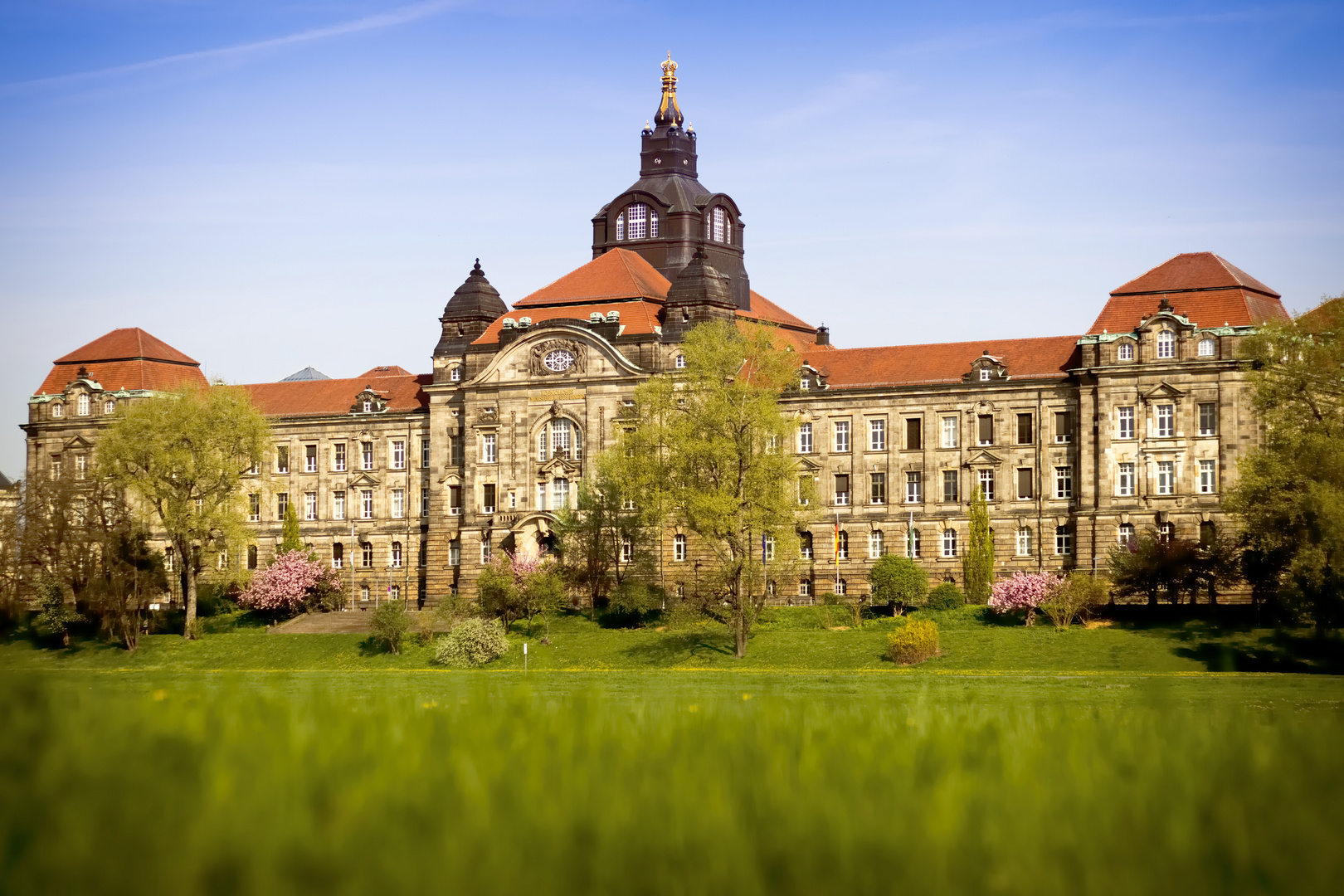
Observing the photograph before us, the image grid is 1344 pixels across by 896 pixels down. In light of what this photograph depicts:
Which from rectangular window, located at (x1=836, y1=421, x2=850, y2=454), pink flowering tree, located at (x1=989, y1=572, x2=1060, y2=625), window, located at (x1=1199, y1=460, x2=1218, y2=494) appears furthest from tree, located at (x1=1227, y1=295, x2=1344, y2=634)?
rectangular window, located at (x1=836, y1=421, x2=850, y2=454)

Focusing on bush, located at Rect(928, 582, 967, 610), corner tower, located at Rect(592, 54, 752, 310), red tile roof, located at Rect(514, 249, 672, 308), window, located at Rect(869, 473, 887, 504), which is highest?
corner tower, located at Rect(592, 54, 752, 310)

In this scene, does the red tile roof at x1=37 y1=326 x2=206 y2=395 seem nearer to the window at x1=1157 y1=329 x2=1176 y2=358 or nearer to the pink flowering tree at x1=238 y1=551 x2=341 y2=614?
the pink flowering tree at x1=238 y1=551 x2=341 y2=614

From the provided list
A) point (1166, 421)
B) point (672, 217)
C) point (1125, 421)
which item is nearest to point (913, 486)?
point (1125, 421)

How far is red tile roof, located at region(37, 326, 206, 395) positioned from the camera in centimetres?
9700

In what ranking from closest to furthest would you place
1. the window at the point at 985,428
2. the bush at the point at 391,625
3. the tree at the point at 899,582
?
the bush at the point at 391,625
the tree at the point at 899,582
the window at the point at 985,428

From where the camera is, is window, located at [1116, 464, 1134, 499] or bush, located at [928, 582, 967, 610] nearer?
bush, located at [928, 582, 967, 610]

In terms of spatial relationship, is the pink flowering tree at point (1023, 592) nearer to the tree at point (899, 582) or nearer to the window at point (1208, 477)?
the tree at point (899, 582)

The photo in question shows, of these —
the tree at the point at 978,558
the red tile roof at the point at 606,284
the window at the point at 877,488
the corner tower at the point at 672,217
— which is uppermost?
the corner tower at the point at 672,217

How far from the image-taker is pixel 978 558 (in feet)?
244

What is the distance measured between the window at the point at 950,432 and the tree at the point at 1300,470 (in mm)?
20834

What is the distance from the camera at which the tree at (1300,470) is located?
5088 centimetres

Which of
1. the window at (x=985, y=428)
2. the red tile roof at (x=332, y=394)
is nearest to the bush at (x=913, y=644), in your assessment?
the window at (x=985, y=428)

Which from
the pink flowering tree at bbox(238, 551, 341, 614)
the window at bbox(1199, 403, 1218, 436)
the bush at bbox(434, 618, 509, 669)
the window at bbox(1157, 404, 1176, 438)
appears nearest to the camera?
the bush at bbox(434, 618, 509, 669)

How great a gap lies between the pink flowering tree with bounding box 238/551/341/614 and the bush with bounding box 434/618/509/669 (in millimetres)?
19990
